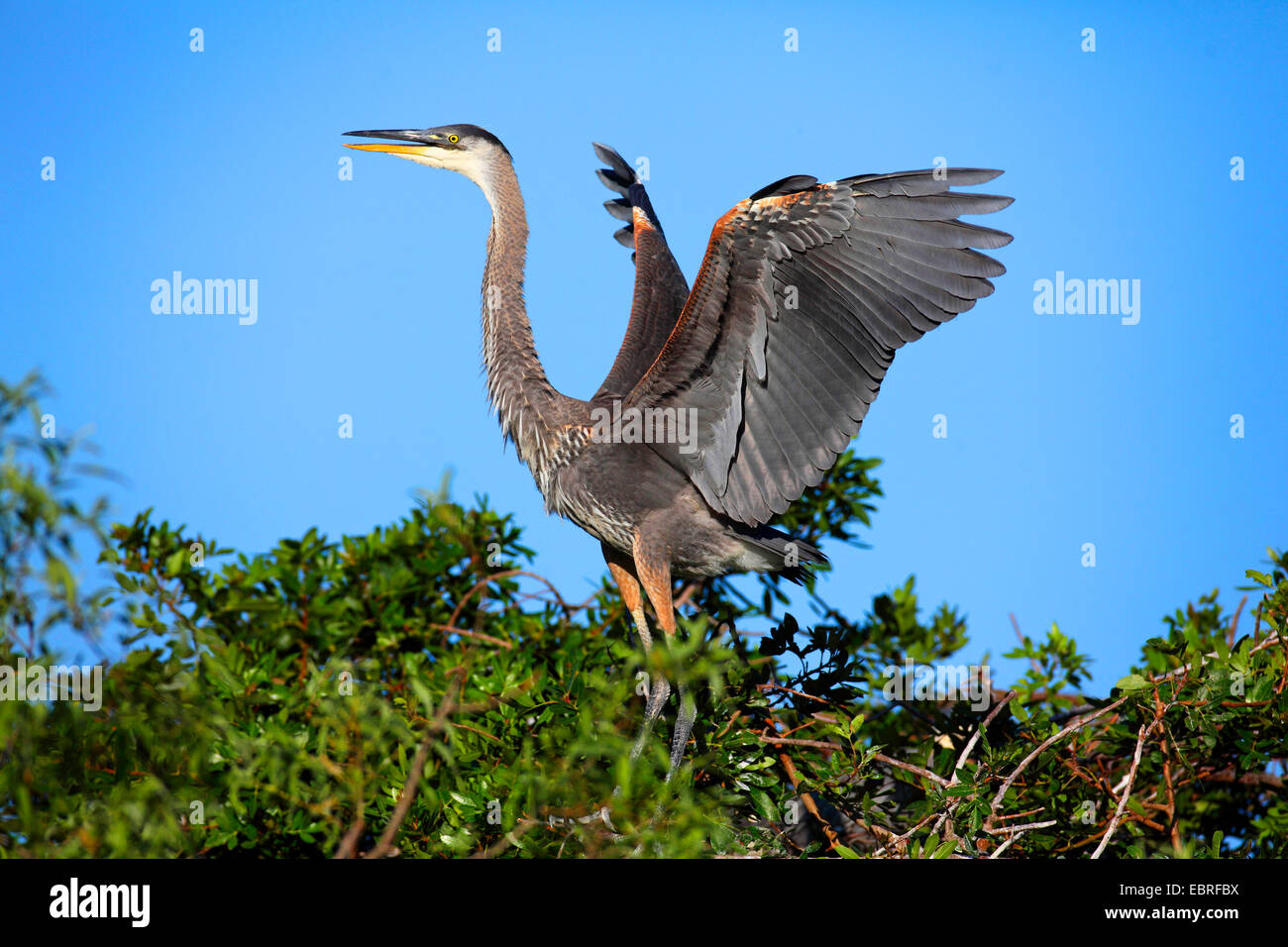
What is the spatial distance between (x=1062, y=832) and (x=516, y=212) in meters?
3.98

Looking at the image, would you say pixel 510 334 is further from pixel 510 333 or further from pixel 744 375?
pixel 744 375

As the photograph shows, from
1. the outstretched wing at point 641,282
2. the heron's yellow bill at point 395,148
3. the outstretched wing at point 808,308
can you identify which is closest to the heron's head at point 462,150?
the heron's yellow bill at point 395,148

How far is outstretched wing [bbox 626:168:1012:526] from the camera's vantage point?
4258 millimetres

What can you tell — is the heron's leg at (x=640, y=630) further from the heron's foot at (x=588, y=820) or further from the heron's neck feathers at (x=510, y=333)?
the heron's foot at (x=588, y=820)

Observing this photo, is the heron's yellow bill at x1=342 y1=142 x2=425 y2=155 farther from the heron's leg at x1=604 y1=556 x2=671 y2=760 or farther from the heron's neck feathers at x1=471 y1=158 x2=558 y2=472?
the heron's leg at x1=604 y1=556 x2=671 y2=760

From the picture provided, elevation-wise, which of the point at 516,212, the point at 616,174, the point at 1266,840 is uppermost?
the point at 616,174

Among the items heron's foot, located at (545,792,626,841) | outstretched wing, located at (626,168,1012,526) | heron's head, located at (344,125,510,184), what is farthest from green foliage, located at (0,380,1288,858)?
heron's head, located at (344,125,510,184)

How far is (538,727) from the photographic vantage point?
3969 millimetres

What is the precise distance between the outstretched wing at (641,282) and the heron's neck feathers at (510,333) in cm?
35

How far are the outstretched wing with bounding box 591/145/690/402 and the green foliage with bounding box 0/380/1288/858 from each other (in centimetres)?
107
